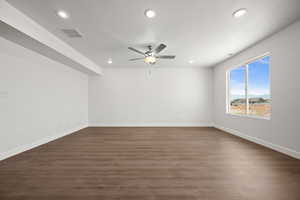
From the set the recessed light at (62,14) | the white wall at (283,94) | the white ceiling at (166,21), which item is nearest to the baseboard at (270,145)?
the white wall at (283,94)

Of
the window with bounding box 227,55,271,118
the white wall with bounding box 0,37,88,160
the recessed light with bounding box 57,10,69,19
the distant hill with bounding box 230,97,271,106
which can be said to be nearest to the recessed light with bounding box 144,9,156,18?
the recessed light with bounding box 57,10,69,19

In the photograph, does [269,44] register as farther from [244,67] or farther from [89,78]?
[89,78]

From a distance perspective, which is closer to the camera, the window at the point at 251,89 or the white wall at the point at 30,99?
the white wall at the point at 30,99

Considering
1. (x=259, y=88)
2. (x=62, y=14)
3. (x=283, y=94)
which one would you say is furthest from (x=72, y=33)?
(x=259, y=88)

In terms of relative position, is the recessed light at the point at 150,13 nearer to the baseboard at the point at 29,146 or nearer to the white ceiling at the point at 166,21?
the white ceiling at the point at 166,21

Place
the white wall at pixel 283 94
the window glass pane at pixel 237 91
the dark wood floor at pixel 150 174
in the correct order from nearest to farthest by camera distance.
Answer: the dark wood floor at pixel 150 174, the white wall at pixel 283 94, the window glass pane at pixel 237 91

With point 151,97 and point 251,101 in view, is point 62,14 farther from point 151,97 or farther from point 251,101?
point 251,101

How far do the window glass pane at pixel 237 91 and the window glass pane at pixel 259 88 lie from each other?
27cm

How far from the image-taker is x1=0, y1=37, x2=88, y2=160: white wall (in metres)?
2.66

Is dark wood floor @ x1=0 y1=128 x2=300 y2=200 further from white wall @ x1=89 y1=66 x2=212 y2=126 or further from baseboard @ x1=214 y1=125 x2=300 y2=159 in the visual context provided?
white wall @ x1=89 y1=66 x2=212 y2=126

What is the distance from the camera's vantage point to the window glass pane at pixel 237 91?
4285 millimetres

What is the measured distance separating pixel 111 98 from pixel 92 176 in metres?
4.52

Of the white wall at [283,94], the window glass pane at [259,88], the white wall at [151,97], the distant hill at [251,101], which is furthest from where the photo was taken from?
the white wall at [151,97]

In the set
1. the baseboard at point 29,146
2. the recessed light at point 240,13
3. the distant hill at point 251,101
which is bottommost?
the baseboard at point 29,146
